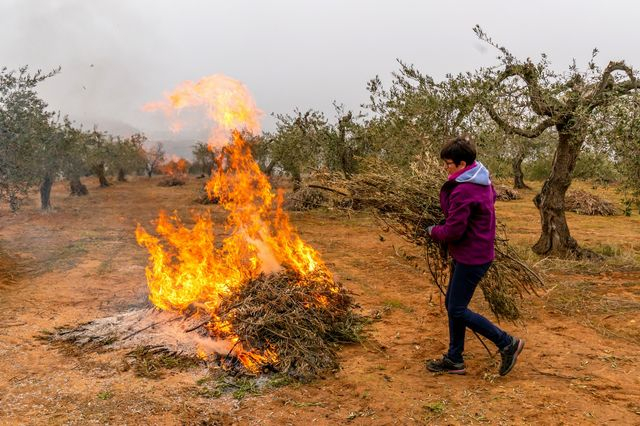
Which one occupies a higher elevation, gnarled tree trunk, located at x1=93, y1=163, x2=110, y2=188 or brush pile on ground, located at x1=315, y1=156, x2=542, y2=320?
gnarled tree trunk, located at x1=93, y1=163, x2=110, y2=188

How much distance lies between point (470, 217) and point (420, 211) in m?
1.18

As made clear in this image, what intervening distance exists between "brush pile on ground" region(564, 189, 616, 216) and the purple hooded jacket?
17.8 m

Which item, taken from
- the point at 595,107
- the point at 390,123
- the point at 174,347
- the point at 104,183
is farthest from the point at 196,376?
the point at 104,183

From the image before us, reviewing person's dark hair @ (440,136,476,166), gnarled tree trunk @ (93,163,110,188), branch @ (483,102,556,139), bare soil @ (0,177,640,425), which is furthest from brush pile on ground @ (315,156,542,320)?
gnarled tree trunk @ (93,163,110,188)

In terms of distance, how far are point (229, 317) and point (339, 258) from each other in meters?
5.76

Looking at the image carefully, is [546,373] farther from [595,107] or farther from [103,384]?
[595,107]

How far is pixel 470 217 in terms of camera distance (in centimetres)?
437

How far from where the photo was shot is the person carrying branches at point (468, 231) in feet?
14.1

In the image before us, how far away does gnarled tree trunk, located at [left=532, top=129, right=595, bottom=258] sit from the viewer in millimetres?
10445

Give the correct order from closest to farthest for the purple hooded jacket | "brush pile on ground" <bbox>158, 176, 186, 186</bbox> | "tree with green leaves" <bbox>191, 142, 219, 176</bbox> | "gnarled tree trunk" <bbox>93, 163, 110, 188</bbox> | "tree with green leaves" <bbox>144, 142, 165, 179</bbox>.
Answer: the purple hooded jacket < "gnarled tree trunk" <bbox>93, 163, 110, 188</bbox> < "brush pile on ground" <bbox>158, 176, 186, 186</bbox> < "tree with green leaves" <bbox>191, 142, 219, 176</bbox> < "tree with green leaves" <bbox>144, 142, 165, 179</bbox>

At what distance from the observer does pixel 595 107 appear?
8617 millimetres

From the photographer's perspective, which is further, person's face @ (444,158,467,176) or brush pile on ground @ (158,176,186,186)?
brush pile on ground @ (158,176,186,186)

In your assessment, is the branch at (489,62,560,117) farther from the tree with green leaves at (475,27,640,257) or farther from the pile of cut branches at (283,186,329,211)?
the pile of cut branches at (283,186,329,211)

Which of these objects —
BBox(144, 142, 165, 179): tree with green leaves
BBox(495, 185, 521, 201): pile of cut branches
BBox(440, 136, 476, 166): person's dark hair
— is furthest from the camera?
BBox(144, 142, 165, 179): tree with green leaves
